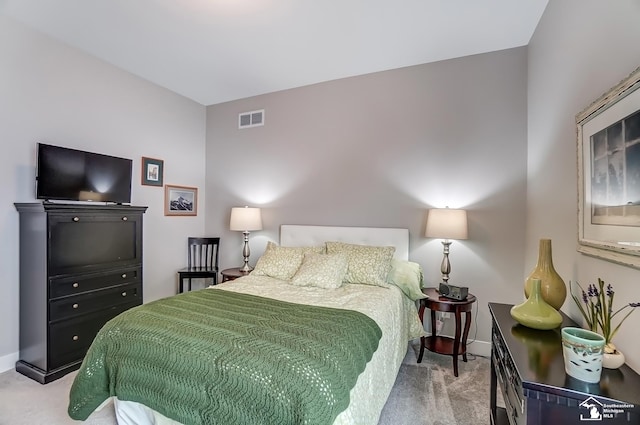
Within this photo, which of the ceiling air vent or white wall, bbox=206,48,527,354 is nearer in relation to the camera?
white wall, bbox=206,48,527,354

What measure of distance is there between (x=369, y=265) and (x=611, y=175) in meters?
1.84

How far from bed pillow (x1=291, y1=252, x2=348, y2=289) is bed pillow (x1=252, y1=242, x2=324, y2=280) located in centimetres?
14

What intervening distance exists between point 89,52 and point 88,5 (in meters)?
0.90

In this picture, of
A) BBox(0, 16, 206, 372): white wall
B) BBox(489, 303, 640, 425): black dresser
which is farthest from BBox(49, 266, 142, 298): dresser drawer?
BBox(489, 303, 640, 425): black dresser

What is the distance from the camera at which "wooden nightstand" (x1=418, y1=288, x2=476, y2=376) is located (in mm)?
2508

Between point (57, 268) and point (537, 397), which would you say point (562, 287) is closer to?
point (537, 397)

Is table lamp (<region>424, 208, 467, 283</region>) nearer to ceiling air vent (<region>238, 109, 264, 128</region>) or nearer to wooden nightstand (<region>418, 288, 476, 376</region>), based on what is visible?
wooden nightstand (<region>418, 288, 476, 376</region>)

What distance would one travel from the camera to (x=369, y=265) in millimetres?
2787

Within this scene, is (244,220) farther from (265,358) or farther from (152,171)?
(265,358)

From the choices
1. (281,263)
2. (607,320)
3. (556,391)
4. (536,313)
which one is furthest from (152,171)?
(607,320)

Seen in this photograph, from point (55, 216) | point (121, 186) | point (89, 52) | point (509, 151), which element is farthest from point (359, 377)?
point (89, 52)

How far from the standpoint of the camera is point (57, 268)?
248 centimetres

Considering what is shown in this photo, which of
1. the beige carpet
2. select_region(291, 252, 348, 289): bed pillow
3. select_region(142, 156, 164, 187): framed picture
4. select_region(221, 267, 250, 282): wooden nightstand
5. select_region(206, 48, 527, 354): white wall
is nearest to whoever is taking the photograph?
the beige carpet
